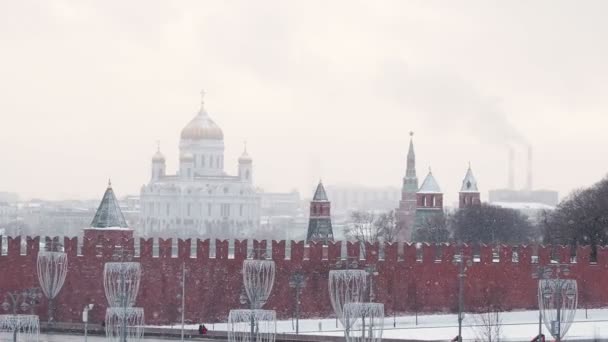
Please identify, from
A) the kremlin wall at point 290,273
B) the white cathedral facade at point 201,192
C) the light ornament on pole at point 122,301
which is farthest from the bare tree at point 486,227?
the white cathedral facade at point 201,192

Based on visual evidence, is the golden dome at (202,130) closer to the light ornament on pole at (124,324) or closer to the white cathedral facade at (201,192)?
the white cathedral facade at (201,192)

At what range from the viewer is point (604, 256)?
50.2 meters

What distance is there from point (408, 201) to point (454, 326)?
195ft

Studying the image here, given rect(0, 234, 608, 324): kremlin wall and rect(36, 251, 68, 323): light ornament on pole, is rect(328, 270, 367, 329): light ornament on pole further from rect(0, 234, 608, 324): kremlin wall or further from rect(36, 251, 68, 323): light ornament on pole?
rect(36, 251, 68, 323): light ornament on pole

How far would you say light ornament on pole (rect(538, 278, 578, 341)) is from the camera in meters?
41.5

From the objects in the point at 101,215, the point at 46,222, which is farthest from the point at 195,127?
A: the point at 101,215

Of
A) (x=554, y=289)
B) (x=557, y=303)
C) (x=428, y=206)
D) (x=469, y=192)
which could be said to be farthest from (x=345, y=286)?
(x=469, y=192)

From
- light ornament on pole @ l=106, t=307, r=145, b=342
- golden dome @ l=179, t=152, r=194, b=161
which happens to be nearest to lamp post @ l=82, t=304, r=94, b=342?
light ornament on pole @ l=106, t=307, r=145, b=342

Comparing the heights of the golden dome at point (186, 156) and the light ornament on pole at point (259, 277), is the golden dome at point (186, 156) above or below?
above

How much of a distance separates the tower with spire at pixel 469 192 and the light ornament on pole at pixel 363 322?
48.4 m

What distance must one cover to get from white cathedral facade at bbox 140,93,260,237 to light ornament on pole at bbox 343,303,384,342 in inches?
4946

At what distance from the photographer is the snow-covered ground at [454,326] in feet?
146

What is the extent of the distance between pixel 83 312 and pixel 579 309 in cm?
1199

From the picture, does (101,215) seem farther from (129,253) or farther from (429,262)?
(429,262)
